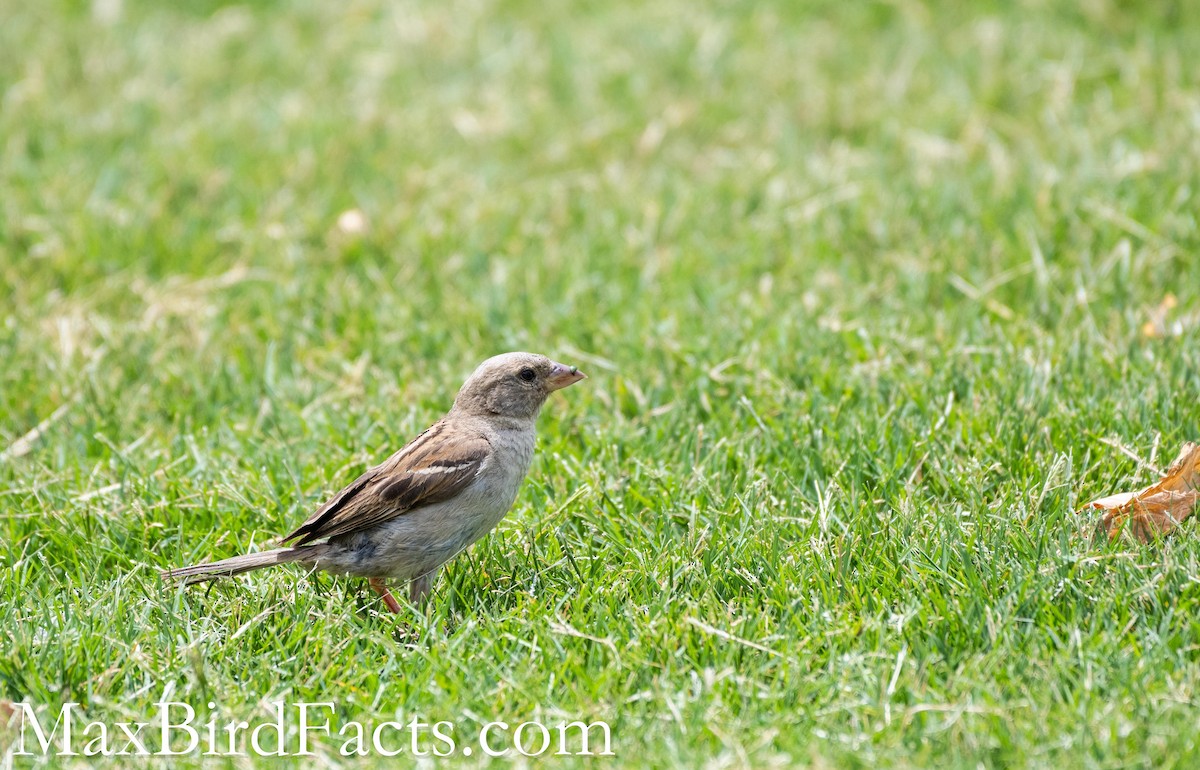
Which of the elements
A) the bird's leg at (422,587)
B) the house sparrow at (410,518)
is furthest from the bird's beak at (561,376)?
the bird's leg at (422,587)

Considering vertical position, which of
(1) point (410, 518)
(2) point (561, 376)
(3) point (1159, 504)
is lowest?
(3) point (1159, 504)

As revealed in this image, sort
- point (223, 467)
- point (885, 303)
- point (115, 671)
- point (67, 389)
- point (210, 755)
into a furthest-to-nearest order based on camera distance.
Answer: point (885, 303) → point (67, 389) → point (223, 467) → point (115, 671) → point (210, 755)

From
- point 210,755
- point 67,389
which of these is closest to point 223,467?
point 67,389

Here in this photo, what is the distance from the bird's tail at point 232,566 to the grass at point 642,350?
88 millimetres

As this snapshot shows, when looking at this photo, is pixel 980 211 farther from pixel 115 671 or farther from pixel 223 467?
pixel 115 671

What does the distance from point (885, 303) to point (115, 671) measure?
3.67m

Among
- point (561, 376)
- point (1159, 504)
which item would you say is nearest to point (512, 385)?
point (561, 376)

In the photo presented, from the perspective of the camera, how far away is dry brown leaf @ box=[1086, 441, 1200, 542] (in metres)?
4.10

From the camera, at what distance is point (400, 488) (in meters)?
4.28

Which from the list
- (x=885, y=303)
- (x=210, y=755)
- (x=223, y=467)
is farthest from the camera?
(x=885, y=303)

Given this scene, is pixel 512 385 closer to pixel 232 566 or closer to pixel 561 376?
pixel 561 376

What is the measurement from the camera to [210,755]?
346cm

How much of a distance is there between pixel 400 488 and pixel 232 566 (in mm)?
550

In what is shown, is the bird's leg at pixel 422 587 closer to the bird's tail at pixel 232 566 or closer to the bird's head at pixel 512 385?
the bird's tail at pixel 232 566
